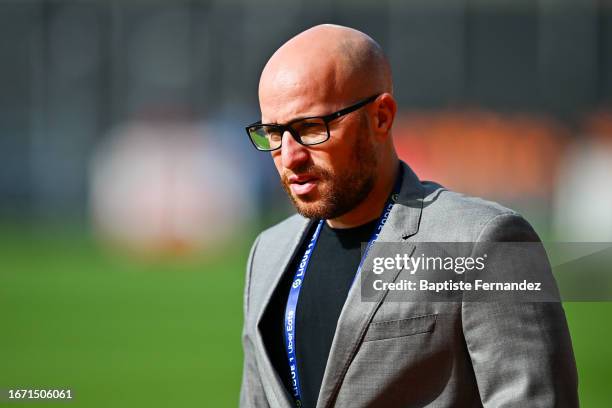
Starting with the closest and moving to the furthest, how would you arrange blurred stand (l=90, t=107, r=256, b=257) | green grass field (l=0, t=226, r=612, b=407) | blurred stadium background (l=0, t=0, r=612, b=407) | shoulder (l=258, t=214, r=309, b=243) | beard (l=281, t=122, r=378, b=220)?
beard (l=281, t=122, r=378, b=220) → shoulder (l=258, t=214, r=309, b=243) → green grass field (l=0, t=226, r=612, b=407) → blurred stand (l=90, t=107, r=256, b=257) → blurred stadium background (l=0, t=0, r=612, b=407)

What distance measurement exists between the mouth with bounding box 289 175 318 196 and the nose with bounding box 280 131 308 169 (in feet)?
0.14

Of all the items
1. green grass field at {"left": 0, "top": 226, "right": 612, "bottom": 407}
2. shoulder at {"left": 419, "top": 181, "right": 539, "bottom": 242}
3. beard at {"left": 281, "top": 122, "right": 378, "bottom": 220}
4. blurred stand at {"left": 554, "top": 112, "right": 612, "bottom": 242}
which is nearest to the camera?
shoulder at {"left": 419, "top": 181, "right": 539, "bottom": 242}

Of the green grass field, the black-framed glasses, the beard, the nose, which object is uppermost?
the black-framed glasses

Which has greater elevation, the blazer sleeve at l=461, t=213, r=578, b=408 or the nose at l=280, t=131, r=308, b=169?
the nose at l=280, t=131, r=308, b=169

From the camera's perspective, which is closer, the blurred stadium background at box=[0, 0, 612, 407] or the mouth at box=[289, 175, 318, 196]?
the mouth at box=[289, 175, 318, 196]

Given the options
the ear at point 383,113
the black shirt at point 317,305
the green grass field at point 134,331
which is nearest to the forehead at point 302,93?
the ear at point 383,113

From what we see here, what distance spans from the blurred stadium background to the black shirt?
15417mm

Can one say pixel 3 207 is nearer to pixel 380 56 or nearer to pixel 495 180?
pixel 495 180

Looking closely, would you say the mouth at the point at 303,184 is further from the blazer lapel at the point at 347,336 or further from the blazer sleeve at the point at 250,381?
the blazer sleeve at the point at 250,381

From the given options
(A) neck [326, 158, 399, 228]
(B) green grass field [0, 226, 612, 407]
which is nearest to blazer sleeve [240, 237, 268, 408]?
(A) neck [326, 158, 399, 228]

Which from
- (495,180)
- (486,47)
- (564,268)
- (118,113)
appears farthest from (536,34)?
(564,268)

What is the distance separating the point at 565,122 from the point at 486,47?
10.1 feet

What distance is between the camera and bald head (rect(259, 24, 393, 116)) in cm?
243

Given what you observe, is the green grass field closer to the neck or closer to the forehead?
the neck
